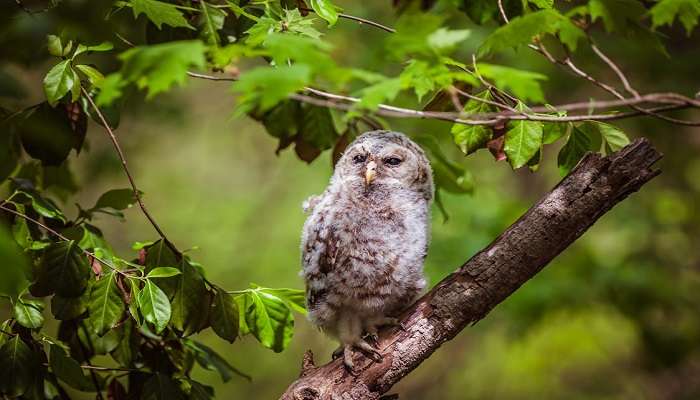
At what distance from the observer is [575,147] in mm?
2123

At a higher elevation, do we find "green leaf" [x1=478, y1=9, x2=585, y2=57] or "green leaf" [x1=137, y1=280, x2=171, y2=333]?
"green leaf" [x1=478, y1=9, x2=585, y2=57]

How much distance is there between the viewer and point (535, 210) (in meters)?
1.98

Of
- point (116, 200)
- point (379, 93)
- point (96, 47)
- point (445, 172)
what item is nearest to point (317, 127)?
point (445, 172)

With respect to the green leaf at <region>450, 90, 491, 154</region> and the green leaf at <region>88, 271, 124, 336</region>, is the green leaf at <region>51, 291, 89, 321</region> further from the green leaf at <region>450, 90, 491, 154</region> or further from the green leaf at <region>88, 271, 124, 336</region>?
the green leaf at <region>450, 90, 491, 154</region>

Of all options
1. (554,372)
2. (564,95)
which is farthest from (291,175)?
(554,372)

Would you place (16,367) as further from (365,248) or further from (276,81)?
(276,81)

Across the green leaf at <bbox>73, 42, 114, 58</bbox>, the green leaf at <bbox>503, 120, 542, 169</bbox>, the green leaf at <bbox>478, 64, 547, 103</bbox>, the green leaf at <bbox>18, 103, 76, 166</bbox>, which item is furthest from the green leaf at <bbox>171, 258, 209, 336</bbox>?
the green leaf at <bbox>478, 64, 547, 103</bbox>

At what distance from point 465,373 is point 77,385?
4.69 meters

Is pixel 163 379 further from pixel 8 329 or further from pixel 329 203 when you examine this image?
pixel 329 203

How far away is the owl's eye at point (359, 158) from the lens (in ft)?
7.91

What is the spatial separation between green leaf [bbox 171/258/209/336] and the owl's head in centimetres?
60

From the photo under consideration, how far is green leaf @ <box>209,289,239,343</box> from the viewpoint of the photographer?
211 cm

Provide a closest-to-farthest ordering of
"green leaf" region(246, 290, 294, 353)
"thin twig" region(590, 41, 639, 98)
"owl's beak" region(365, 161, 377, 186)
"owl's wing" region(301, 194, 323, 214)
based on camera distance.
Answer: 1. "thin twig" region(590, 41, 639, 98)
2. "green leaf" region(246, 290, 294, 353)
3. "owl's beak" region(365, 161, 377, 186)
4. "owl's wing" region(301, 194, 323, 214)

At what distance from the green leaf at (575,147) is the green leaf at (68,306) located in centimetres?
149
